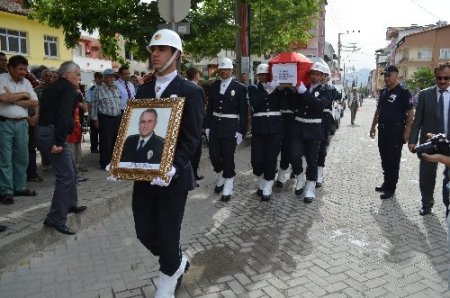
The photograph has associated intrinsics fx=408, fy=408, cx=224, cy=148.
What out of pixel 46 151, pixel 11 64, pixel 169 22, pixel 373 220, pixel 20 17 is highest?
pixel 20 17

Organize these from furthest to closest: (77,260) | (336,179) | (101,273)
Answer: (336,179) → (77,260) → (101,273)

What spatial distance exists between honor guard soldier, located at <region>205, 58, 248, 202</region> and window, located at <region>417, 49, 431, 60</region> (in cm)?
7191

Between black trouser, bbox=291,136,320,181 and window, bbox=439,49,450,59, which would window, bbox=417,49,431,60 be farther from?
black trouser, bbox=291,136,320,181

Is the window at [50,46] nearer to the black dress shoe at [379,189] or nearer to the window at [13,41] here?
the window at [13,41]

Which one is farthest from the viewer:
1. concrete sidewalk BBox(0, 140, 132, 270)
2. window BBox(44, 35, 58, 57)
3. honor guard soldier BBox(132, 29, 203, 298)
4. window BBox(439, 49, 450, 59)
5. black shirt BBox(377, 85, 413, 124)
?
window BBox(439, 49, 450, 59)

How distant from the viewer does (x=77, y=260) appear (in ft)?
14.1

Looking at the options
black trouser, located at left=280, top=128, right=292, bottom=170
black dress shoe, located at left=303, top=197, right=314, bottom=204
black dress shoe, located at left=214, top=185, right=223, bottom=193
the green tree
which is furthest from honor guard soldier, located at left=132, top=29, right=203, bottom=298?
the green tree

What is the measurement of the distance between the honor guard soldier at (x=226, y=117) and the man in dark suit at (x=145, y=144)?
338 centimetres

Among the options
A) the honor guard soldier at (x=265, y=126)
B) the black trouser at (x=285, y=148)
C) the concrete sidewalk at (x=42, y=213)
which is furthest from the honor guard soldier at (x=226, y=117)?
the concrete sidewalk at (x=42, y=213)

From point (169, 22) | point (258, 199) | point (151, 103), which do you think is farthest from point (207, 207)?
point (151, 103)

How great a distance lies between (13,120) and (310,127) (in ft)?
14.2

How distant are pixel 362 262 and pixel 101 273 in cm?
265

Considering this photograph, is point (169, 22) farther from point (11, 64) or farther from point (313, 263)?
point (313, 263)

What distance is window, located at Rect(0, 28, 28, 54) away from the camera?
24.2 metres
